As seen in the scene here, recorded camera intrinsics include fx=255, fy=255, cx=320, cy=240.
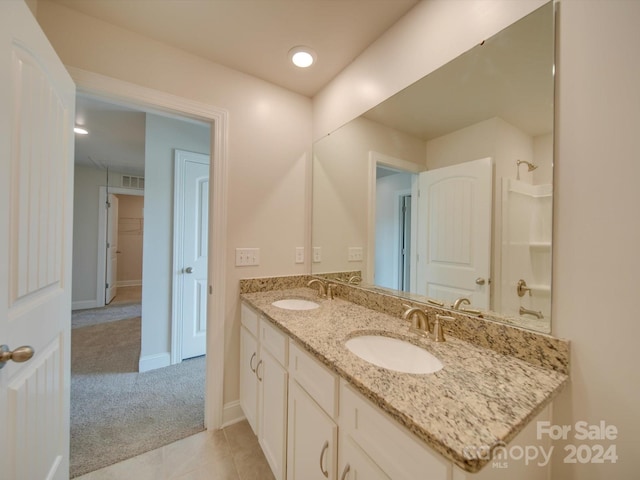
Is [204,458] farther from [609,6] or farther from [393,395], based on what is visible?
[609,6]

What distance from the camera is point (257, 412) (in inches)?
56.3

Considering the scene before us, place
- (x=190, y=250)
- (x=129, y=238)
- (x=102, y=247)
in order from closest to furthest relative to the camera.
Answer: (x=190, y=250)
(x=102, y=247)
(x=129, y=238)

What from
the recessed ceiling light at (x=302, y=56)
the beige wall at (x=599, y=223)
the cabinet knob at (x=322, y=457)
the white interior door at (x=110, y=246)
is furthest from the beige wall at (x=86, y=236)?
the beige wall at (x=599, y=223)

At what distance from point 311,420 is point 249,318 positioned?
0.81 m

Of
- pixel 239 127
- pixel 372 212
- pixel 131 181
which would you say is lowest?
pixel 372 212

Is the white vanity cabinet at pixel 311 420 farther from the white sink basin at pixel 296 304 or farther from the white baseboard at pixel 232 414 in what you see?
the white baseboard at pixel 232 414

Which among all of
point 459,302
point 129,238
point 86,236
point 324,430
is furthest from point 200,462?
point 129,238

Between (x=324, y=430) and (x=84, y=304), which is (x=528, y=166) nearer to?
(x=324, y=430)

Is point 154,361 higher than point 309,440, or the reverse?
point 309,440

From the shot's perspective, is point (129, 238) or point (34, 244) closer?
point (34, 244)

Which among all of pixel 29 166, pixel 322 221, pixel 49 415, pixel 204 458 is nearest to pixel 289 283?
pixel 322 221

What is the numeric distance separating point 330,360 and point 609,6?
4.41 ft

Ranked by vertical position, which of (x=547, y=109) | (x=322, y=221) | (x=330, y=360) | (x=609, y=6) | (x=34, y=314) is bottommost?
(x=330, y=360)

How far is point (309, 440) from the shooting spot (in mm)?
955
